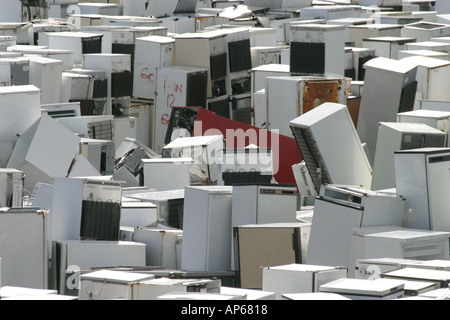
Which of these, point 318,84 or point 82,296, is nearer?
point 82,296

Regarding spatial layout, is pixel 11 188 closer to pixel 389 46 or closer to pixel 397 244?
pixel 397 244

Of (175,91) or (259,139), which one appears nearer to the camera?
(259,139)

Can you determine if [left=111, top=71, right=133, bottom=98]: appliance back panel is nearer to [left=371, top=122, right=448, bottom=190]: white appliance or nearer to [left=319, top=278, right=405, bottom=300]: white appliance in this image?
[left=371, top=122, right=448, bottom=190]: white appliance

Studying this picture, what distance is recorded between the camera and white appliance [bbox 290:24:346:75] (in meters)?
11.9

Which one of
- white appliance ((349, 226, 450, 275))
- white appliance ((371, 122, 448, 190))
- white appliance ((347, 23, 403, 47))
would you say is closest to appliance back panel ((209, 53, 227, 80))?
white appliance ((347, 23, 403, 47))

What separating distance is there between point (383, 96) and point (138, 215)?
12.2 ft

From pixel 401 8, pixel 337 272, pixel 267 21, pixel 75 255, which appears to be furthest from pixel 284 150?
pixel 401 8

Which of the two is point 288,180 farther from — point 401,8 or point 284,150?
point 401,8

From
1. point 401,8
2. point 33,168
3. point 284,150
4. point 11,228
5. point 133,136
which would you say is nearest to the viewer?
point 11,228

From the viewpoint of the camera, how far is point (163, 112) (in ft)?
44.3

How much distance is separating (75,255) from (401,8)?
17313 millimetres

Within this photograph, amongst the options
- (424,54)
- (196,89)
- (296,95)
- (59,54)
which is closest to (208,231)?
(296,95)

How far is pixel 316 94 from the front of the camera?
440 inches

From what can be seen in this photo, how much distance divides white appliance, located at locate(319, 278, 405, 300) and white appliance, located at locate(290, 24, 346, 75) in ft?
21.0
